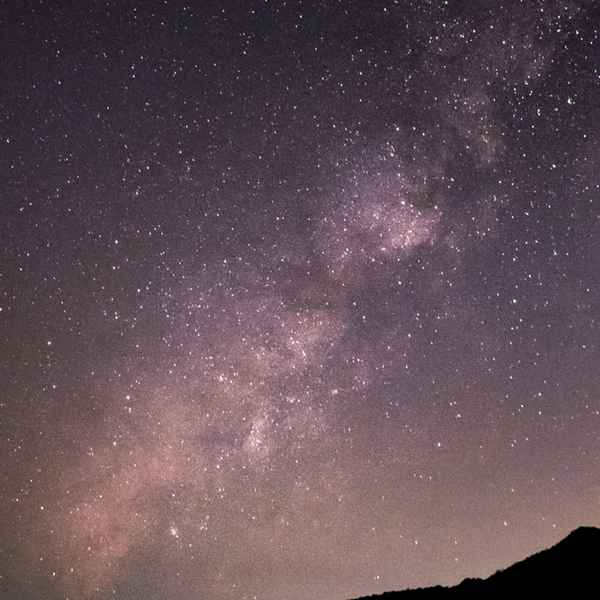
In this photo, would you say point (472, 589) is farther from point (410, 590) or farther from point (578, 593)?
point (578, 593)

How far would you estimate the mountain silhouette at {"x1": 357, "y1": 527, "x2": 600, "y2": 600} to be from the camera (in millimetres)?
19781

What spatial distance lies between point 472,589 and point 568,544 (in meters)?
3.98

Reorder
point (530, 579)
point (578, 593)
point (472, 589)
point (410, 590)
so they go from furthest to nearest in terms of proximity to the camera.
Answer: point (410, 590) → point (472, 589) → point (530, 579) → point (578, 593)

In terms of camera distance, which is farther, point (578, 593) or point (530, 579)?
point (530, 579)

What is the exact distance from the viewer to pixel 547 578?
21109 mm

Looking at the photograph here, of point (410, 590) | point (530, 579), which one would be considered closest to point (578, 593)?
point (530, 579)

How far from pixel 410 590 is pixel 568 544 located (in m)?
6.62

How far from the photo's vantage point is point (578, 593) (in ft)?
62.3

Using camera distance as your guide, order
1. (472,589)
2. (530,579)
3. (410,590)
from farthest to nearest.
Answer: (410,590), (472,589), (530,579)

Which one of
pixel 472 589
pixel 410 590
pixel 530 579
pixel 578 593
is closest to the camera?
pixel 578 593

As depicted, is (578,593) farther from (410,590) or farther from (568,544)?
(410,590)

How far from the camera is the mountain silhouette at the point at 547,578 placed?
1978 cm

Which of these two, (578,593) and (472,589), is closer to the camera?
(578,593)

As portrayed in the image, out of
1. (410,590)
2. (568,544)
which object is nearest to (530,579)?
(568,544)
